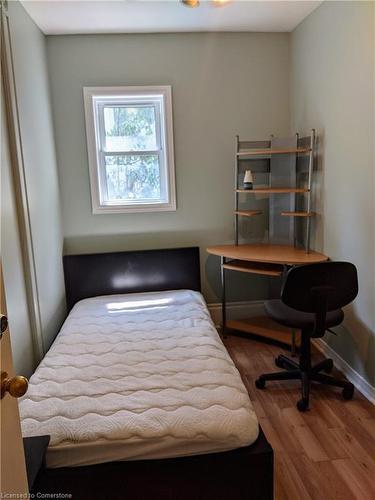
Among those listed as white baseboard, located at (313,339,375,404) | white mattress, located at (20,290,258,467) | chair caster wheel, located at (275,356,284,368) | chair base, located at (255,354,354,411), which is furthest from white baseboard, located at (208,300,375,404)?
white mattress, located at (20,290,258,467)

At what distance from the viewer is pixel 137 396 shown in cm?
169

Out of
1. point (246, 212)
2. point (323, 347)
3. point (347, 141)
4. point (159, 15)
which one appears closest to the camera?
point (347, 141)

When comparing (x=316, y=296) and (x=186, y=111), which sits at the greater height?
(x=186, y=111)

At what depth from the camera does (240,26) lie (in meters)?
3.16

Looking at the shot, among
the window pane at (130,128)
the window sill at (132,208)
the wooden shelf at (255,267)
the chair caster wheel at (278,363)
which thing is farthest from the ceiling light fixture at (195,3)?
the chair caster wheel at (278,363)

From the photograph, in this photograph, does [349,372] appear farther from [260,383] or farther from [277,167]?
[277,167]

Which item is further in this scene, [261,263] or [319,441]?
[261,263]

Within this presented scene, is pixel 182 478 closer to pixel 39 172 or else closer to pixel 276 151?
pixel 39 172

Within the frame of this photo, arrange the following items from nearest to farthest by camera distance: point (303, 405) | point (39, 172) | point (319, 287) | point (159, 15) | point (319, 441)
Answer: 1. point (319, 441)
2. point (319, 287)
3. point (303, 405)
4. point (39, 172)
5. point (159, 15)

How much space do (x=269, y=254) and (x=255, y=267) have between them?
0.21 m

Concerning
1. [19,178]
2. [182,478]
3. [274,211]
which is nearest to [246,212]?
[274,211]

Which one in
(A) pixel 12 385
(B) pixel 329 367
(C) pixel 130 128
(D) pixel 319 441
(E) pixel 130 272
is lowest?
(D) pixel 319 441

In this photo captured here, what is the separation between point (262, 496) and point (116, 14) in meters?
3.08

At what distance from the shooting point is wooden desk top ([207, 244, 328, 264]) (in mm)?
2801
